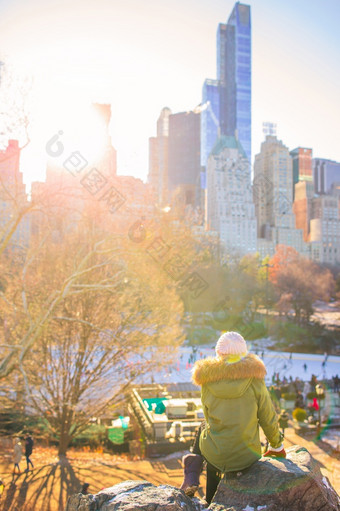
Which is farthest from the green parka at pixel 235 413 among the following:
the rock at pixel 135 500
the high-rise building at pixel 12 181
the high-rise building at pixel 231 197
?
the high-rise building at pixel 231 197

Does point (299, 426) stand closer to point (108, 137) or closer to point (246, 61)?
point (108, 137)

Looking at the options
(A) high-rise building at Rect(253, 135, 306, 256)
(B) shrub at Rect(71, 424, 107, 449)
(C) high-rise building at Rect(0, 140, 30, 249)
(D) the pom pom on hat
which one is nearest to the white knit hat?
(D) the pom pom on hat

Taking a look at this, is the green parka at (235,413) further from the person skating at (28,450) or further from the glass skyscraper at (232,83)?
the glass skyscraper at (232,83)

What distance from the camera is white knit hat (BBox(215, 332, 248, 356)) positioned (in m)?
2.65

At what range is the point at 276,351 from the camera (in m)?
32.8

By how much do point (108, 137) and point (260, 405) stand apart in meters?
9.03

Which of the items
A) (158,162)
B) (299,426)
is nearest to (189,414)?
(299,426)

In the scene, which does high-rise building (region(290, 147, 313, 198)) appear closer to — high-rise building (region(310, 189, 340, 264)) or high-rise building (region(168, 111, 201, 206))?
high-rise building (region(310, 189, 340, 264))

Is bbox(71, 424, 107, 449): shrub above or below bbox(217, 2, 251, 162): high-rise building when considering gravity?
below

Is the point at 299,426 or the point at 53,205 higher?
the point at 53,205

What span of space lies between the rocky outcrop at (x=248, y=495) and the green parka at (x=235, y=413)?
0.12 m

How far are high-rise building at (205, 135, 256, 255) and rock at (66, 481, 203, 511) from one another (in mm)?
91585

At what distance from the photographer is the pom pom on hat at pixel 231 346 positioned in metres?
2.65

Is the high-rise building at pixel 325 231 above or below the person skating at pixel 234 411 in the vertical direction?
above
